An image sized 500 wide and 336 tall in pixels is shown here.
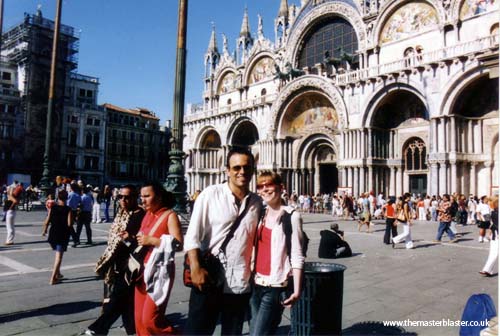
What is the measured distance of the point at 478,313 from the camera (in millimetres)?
3574

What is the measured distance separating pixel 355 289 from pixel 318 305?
2.66 meters

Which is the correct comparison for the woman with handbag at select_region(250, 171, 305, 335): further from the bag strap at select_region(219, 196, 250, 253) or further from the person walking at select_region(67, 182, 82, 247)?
the person walking at select_region(67, 182, 82, 247)

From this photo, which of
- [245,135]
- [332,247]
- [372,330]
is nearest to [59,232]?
[372,330]

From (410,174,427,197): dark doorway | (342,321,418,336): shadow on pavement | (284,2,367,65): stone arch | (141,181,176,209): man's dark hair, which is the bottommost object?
(342,321,418,336): shadow on pavement

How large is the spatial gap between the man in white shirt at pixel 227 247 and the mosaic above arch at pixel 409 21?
23286mm

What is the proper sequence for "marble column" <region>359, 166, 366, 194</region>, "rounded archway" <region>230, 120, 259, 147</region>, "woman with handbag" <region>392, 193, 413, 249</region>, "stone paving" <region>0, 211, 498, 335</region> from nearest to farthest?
"stone paving" <region>0, 211, 498, 335</region> < "woman with handbag" <region>392, 193, 413, 249</region> < "marble column" <region>359, 166, 366, 194</region> < "rounded archway" <region>230, 120, 259, 147</region>

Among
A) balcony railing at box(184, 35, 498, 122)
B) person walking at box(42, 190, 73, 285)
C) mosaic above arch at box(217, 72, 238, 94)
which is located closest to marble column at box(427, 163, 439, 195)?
balcony railing at box(184, 35, 498, 122)

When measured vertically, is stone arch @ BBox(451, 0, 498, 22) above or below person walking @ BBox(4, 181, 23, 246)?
above

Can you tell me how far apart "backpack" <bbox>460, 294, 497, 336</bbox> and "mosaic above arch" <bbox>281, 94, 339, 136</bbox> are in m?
23.3

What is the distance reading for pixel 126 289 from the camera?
3764 millimetres

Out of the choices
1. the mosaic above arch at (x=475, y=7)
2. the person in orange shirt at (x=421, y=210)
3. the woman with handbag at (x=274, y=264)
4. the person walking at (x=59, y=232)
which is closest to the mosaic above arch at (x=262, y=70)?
the mosaic above arch at (x=475, y=7)

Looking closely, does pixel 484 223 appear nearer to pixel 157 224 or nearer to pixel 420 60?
pixel 157 224

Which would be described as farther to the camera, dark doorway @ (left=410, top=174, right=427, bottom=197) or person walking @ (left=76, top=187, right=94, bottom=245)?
dark doorway @ (left=410, top=174, right=427, bottom=197)

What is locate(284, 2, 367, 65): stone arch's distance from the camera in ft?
85.0
